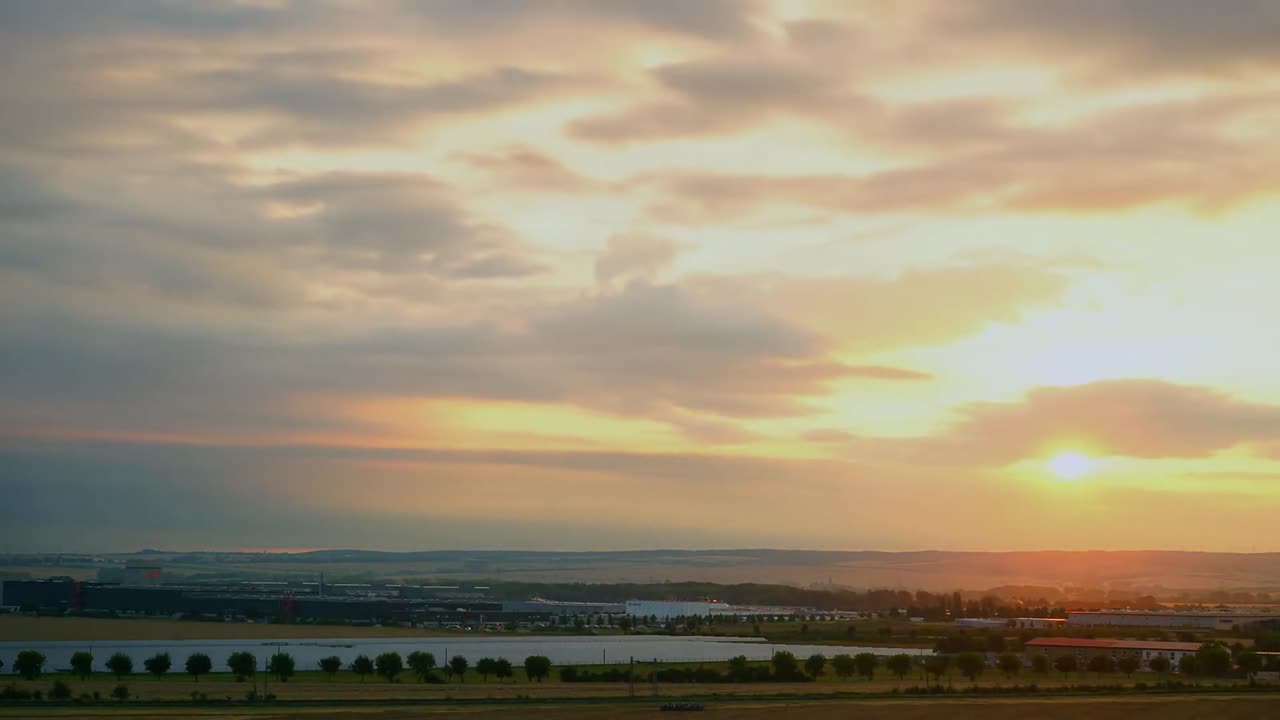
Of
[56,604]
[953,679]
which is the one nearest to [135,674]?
[953,679]

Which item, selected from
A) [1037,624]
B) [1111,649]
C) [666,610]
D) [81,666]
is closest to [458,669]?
[81,666]

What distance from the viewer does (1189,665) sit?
77812 millimetres

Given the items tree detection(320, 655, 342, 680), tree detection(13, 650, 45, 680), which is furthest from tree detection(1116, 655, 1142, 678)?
tree detection(13, 650, 45, 680)

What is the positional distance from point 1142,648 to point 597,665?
114ft

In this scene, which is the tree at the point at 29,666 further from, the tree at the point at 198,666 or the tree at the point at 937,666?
the tree at the point at 937,666

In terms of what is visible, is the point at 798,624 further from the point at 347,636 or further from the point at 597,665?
the point at 597,665

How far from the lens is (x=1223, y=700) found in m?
57.9

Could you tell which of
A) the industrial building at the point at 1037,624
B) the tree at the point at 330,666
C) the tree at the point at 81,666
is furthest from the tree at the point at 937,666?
the industrial building at the point at 1037,624

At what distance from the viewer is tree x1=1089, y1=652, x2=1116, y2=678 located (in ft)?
255

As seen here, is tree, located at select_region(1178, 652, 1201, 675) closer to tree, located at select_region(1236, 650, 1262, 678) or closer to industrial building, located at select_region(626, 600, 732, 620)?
tree, located at select_region(1236, 650, 1262, 678)

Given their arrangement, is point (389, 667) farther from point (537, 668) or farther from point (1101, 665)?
point (1101, 665)

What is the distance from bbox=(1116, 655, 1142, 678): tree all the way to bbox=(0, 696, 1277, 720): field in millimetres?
21520

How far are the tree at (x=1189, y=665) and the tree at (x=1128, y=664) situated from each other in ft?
7.78

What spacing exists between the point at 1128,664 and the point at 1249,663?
250 inches
